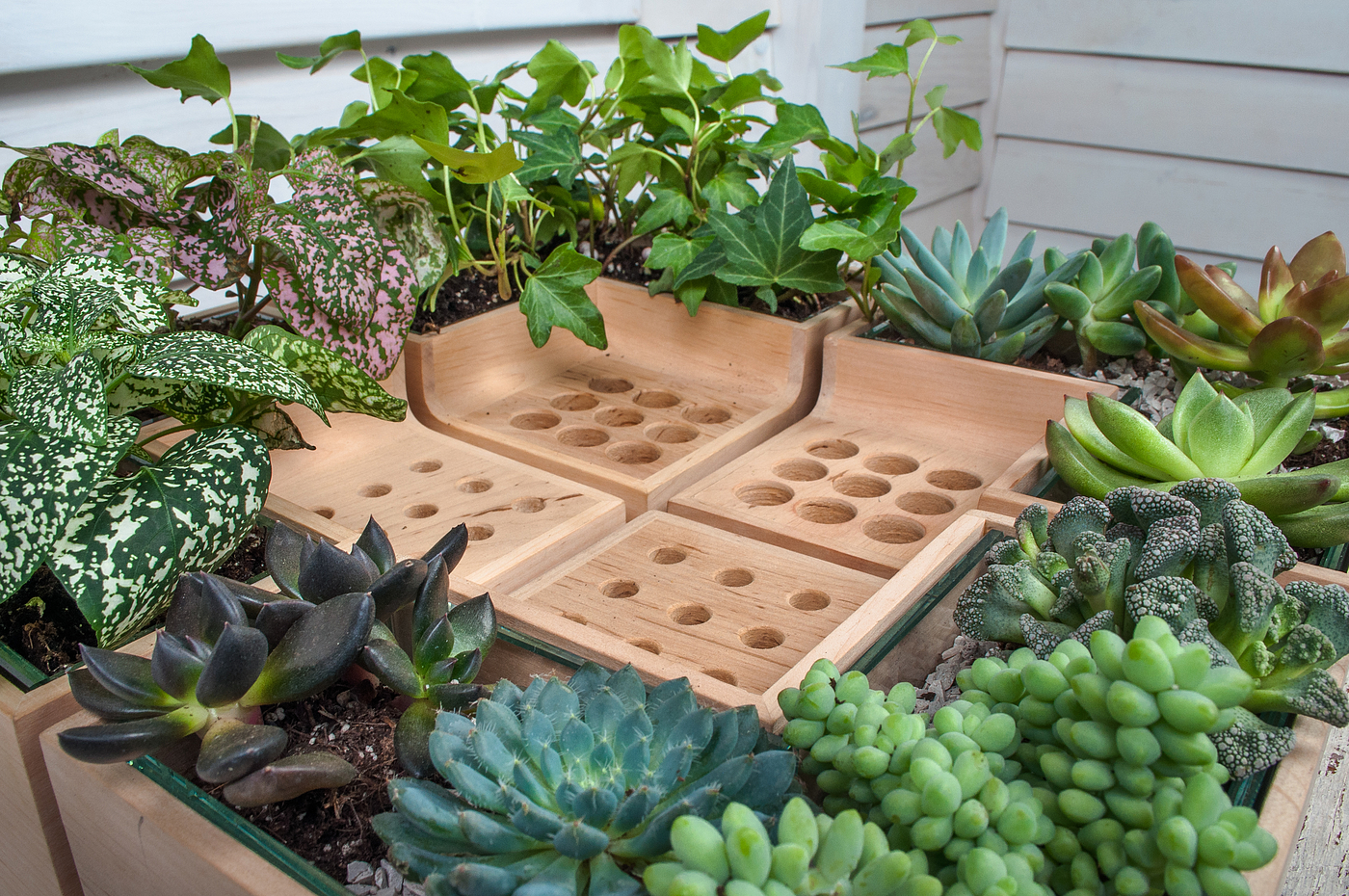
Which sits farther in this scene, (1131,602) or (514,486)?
(514,486)

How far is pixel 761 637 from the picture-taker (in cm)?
81

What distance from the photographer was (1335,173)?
8.16ft

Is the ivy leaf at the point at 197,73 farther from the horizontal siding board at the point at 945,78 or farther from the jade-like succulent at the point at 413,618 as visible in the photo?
the horizontal siding board at the point at 945,78

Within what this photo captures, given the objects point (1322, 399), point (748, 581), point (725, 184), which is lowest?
point (748, 581)

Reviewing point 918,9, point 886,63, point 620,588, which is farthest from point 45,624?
point 918,9

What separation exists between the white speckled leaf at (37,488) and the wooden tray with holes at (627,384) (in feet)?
1.66

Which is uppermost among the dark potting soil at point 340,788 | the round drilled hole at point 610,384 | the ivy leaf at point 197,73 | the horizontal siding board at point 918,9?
the horizontal siding board at point 918,9

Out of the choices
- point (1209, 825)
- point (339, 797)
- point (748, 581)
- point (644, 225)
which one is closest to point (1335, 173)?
point (644, 225)

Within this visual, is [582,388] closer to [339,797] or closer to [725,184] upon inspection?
[725,184]

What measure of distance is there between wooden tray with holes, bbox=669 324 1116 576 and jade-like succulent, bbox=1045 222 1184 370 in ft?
0.27

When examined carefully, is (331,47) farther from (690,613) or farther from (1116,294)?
(1116,294)

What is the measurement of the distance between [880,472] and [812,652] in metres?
0.48

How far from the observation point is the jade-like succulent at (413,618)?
1.83 feet

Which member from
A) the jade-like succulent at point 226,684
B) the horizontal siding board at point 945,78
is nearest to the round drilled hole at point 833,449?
the jade-like succulent at point 226,684
